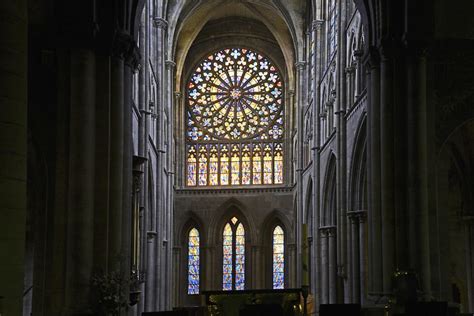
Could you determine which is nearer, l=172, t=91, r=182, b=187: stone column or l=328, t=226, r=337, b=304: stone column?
l=328, t=226, r=337, b=304: stone column

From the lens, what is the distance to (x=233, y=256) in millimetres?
49188

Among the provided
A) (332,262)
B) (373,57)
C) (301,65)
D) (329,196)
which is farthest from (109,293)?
(301,65)

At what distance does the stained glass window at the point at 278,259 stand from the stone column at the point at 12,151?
39.8 meters

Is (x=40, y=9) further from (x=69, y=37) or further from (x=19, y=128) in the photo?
(x=19, y=128)

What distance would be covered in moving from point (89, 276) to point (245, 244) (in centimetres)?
3230

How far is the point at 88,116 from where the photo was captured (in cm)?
1770

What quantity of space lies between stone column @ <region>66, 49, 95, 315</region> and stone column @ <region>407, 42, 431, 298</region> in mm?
7970

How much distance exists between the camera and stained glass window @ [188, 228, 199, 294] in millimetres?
48875

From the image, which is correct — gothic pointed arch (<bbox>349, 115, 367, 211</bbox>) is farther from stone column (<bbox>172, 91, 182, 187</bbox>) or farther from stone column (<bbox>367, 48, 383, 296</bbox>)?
stone column (<bbox>172, 91, 182, 187</bbox>)

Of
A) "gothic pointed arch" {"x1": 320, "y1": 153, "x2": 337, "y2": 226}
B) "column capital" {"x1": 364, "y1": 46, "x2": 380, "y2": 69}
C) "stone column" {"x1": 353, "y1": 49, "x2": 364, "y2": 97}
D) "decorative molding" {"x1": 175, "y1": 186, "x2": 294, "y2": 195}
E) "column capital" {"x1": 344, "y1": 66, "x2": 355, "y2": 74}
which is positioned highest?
"column capital" {"x1": 344, "y1": 66, "x2": 355, "y2": 74}

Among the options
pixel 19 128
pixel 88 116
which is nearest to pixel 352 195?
pixel 88 116

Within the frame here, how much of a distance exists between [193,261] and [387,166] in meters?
30.4

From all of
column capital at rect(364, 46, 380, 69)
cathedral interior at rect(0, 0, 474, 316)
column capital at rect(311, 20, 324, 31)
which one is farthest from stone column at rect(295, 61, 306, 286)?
column capital at rect(364, 46, 380, 69)

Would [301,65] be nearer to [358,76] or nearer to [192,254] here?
[192,254]
